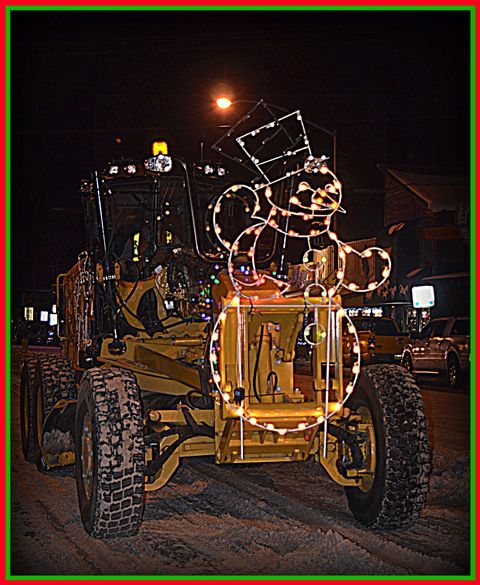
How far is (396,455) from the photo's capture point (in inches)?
258

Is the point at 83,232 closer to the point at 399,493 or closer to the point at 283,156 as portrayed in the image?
the point at 283,156

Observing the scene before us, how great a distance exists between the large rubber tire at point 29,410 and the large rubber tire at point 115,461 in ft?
11.6

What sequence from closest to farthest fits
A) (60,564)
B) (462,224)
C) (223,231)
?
(60,564) → (223,231) → (462,224)

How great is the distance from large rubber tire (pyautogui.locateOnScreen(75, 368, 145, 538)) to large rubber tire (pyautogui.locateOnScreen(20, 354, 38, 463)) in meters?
3.53

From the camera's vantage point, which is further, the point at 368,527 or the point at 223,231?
the point at 223,231

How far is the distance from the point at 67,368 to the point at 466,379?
12021mm

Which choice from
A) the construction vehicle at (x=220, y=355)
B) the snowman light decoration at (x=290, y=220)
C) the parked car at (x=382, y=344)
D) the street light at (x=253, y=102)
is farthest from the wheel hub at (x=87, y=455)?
the parked car at (x=382, y=344)

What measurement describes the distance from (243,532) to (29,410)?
14.3ft

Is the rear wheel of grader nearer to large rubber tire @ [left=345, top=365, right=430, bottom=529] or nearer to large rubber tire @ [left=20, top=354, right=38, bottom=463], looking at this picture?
large rubber tire @ [left=20, top=354, right=38, bottom=463]

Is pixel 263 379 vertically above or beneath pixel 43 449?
above

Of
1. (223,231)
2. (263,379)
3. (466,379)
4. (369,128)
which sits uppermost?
(369,128)

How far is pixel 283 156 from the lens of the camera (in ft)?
24.2

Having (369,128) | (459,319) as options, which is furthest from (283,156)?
(369,128)

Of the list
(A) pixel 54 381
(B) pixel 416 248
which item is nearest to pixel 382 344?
(B) pixel 416 248
